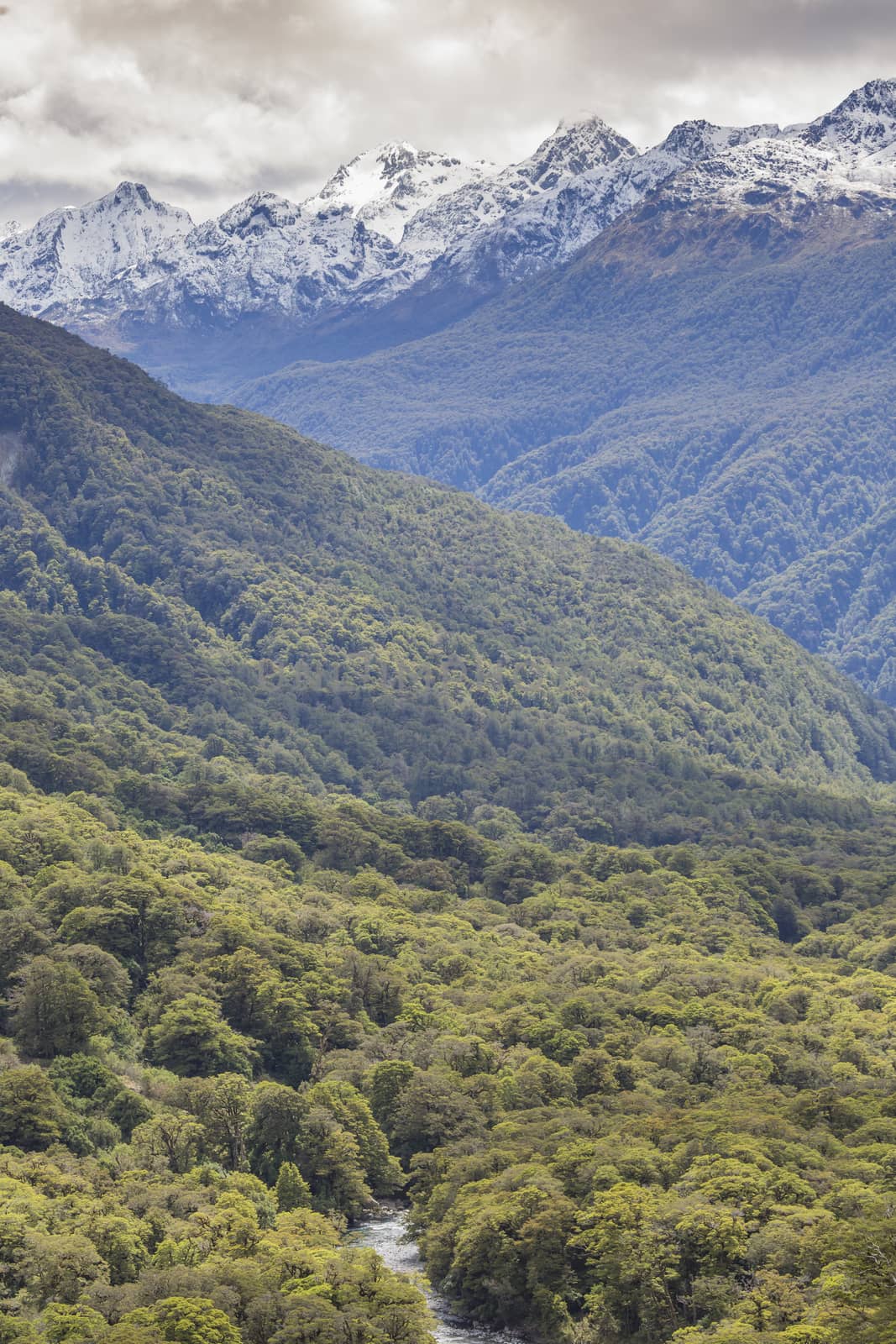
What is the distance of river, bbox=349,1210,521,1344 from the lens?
108 meters

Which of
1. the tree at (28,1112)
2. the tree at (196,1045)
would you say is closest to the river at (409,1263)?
the tree at (196,1045)

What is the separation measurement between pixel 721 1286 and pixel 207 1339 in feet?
91.8

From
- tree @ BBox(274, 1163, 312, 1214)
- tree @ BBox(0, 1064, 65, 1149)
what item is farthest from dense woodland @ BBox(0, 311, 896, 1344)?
tree @ BBox(274, 1163, 312, 1214)

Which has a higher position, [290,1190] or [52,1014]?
[52,1014]

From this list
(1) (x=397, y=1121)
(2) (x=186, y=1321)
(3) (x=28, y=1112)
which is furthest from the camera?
(1) (x=397, y=1121)

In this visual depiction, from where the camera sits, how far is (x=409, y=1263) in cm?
11719

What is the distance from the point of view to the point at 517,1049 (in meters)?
144

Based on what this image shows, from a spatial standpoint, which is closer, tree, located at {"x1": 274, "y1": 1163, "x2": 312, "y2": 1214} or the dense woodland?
the dense woodland

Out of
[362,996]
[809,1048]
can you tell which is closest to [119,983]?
[362,996]

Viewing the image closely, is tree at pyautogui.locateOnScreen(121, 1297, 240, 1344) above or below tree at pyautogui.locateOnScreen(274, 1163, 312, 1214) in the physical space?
below

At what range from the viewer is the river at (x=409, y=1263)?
108 m

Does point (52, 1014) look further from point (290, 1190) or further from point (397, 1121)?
point (397, 1121)

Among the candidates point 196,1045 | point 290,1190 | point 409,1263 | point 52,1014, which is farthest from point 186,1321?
Answer: point 196,1045

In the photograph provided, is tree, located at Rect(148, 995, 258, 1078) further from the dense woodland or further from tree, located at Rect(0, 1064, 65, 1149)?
tree, located at Rect(0, 1064, 65, 1149)
